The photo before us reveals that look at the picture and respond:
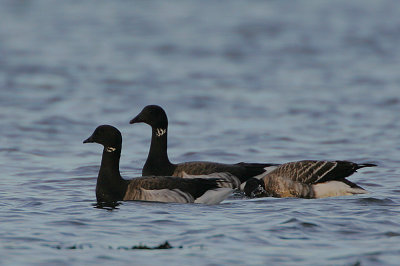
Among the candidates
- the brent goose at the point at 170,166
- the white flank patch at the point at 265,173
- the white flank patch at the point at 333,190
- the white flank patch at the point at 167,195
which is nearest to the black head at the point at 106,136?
the white flank patch at the point at 167,195

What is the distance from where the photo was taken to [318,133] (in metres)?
21.0

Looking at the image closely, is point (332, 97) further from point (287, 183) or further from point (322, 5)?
point (322, 5)

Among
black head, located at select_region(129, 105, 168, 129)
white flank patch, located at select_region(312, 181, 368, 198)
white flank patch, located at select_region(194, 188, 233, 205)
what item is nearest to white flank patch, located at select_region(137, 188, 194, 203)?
white flank patch, located at select_region(194, 188, 233, 205)

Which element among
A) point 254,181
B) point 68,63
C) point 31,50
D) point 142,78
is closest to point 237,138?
point 254,181

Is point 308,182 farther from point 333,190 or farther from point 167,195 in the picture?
point 167,195

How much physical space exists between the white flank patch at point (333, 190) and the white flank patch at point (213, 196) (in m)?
1.63

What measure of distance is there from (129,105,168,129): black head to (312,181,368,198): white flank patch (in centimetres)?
350

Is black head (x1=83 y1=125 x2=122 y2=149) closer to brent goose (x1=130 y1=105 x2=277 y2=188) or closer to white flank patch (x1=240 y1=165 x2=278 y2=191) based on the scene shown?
brent goose (x1=130 y1=105 x2=277 y2=188)

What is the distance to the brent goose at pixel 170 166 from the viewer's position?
49.0 ft

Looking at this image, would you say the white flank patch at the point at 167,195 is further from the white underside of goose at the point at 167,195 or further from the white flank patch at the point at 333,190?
the white flank patch at the point at 333,190

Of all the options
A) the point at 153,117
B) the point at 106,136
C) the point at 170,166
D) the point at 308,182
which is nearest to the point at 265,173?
the point at 308,182

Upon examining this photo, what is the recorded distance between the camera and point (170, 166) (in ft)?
50.5

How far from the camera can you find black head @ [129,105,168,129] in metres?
15.7

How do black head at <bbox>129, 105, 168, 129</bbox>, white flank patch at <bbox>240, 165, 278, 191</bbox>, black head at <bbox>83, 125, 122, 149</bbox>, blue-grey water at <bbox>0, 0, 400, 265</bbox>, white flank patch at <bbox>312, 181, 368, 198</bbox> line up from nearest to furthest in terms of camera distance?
blue-grey water at <bbox>0, 0, 400, 265</bbox> → white flank patch at <bbox>312, 181, 368, 198</bbox> → black head at <bbox>83, 125, 122, 149</bbox> → white flank patch at <bbox>240, 165, 278, 191</bbox> → black head at <bbox>129, 105, 168, 129</bbox>
